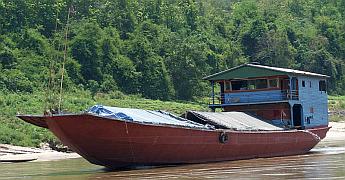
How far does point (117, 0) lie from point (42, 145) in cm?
3511

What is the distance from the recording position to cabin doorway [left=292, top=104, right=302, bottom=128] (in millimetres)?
32594

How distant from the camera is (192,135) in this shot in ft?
76.8

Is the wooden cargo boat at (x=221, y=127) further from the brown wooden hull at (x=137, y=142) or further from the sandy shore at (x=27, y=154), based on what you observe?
the sandy shore at (x=27, y=154)

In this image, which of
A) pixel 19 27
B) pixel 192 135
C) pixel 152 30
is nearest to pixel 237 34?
pixel 152 30

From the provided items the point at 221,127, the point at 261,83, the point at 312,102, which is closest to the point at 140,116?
the point at 221,127

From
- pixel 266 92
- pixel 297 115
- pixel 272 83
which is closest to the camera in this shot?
pixel 266 92

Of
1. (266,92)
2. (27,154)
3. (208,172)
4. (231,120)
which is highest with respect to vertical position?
(266,92)

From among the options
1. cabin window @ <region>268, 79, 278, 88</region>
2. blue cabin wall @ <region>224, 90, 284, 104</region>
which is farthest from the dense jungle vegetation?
cabin window @ <region>268, 79, 278, 88</region>

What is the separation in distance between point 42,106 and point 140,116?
81.3 feet

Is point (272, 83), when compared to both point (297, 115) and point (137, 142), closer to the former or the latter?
point (297, 115)

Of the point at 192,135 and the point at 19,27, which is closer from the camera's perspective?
the point at 192,135

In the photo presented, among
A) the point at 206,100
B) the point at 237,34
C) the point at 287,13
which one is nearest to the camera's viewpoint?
the point at 206,100

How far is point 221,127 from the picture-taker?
25.7 m

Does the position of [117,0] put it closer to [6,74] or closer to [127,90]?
[127,90]
